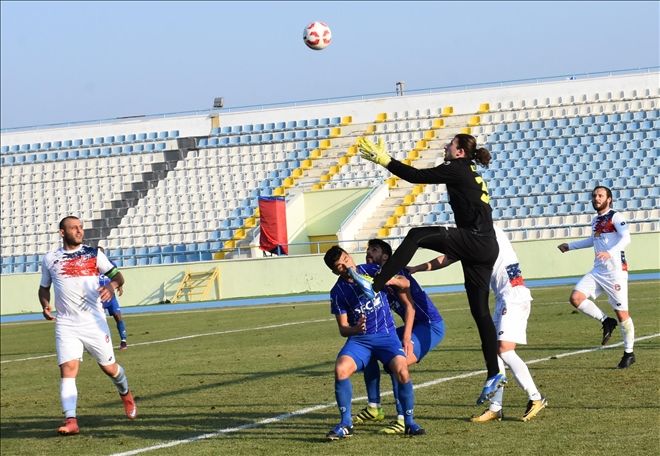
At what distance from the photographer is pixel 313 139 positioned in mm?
42844

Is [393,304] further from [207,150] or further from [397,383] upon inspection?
[207,150]

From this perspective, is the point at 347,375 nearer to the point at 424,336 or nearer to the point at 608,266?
the point at 424,336

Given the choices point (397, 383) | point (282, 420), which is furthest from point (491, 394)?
point (282, 420)

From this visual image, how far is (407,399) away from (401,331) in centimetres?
125

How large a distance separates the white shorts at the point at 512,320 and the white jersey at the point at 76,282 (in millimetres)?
4105

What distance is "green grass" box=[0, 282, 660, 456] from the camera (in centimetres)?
888

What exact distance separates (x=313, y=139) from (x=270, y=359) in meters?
26.8

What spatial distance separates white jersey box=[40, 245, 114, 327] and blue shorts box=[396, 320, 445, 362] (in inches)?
128

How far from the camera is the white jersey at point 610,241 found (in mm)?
12992

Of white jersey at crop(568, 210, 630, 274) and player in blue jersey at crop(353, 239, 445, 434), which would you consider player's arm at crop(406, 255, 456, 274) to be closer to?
player in blue jersey at crop(353, 239, 445, 434)

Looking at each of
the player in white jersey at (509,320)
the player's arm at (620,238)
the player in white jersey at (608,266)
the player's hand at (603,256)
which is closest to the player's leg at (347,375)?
the player in white jersey at (509,320)

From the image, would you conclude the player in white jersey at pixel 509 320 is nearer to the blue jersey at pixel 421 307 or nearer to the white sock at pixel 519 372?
the white sock at pixel 519 372

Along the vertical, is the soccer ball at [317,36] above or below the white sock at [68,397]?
above

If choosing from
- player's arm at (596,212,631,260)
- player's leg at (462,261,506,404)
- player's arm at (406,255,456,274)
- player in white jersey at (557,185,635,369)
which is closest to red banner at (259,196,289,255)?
player in white jersey at (557,185,635,369)
